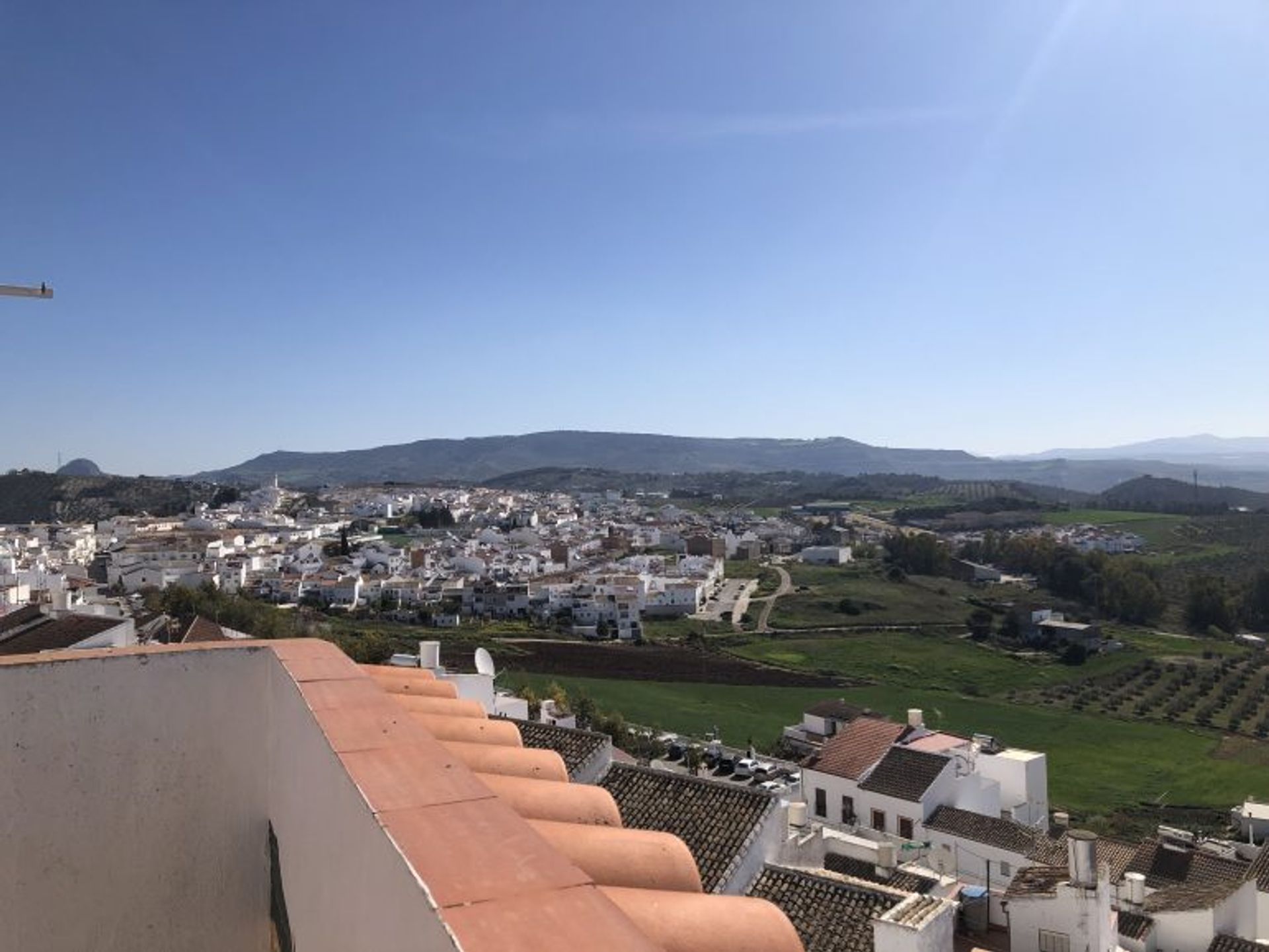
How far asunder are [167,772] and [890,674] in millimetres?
45427

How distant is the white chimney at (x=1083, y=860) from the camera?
9.80 m

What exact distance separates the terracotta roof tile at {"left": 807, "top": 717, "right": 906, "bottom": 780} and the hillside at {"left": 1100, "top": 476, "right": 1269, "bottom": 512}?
114 m

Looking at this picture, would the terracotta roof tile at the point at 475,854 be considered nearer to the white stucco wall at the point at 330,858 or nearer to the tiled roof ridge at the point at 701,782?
the white stucco wall at the point at 330,858

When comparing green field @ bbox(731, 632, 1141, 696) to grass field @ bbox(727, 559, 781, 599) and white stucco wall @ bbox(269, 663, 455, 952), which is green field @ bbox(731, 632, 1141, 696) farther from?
white stucco wall @ bbox(269, 663, 455, 952)

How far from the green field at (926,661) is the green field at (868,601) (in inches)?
139

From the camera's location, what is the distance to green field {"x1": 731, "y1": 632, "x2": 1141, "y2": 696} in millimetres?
45062

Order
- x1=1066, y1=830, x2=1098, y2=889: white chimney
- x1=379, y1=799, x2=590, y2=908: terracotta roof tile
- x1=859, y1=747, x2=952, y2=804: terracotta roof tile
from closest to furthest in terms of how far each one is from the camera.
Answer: x1=379, y1=799, x2=590, y2=908: terracotta roof tile
x1=1066, y1=830, x2=1098, y2=889: white chimney
x1=859, y1=747, x2=952, y2=804: terracotta roof tile

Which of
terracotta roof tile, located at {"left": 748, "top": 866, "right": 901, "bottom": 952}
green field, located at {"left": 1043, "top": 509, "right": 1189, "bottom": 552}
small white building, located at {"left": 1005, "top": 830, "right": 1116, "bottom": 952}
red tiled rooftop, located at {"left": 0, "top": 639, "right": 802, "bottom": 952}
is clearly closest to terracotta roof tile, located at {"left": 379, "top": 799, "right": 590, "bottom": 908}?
red tiled rooftop, located at {"left": 0, "top": 639, "right": 802, "bottom": 952}

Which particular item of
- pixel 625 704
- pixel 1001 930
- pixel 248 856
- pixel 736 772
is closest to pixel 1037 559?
pixel 625 704

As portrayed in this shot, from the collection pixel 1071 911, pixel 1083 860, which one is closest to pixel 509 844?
pixel 1083 860

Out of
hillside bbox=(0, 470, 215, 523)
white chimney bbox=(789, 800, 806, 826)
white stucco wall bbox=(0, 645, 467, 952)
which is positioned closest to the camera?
white stucco wall bbox=(0, 645, 467, 952)

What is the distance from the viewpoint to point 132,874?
295 centimetres

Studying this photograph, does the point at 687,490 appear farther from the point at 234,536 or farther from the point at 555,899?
the point at 555,899

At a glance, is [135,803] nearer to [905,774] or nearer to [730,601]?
[905,774]
